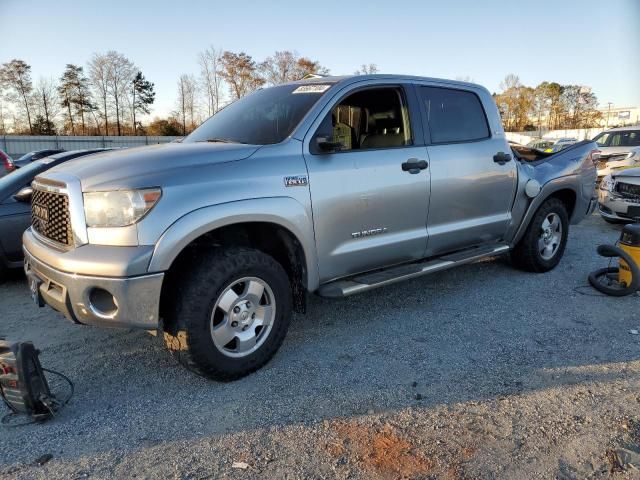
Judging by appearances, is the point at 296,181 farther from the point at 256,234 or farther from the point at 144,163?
the point at 144,163

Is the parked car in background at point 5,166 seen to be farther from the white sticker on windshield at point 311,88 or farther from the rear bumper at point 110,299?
the rear bumper at point 110,299

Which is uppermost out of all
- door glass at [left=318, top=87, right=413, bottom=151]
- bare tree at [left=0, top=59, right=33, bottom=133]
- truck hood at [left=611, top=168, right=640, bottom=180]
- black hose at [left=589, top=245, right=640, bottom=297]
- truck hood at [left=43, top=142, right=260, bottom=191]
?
bare tree at [left=0, top=59, right=33, bottom=133]

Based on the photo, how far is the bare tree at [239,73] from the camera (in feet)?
165

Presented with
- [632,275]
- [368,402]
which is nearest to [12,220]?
[368,402]

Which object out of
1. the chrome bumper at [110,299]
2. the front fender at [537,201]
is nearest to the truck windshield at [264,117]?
the chrome bumper at [110,299]

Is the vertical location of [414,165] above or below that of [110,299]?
above

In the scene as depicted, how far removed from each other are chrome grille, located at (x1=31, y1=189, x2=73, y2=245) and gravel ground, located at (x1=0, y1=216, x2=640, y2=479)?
961 millimetres

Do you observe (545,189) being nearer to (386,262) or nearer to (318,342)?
(386,262)

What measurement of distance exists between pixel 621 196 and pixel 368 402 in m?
7.21

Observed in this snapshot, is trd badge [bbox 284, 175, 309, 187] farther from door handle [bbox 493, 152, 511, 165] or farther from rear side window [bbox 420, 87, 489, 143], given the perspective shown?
door handle [bbox 493, 152, 511, 165]

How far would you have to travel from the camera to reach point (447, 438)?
2.55 m

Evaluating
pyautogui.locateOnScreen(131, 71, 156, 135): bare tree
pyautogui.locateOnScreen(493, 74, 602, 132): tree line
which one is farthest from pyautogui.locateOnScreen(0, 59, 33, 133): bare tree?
pyautogui.locateOnScreen(493, 74, 602, 132): tree line

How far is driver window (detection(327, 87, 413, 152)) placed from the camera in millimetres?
4027

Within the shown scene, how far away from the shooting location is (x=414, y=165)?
3.89m
